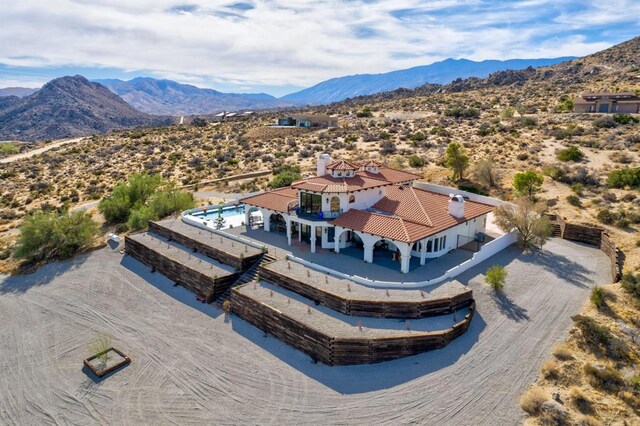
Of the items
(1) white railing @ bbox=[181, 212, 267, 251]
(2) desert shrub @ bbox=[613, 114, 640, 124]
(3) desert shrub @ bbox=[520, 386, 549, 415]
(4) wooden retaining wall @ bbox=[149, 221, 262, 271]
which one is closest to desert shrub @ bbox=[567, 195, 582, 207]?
(3) desert shrub @ bbox=[520, 386, 549, 415]

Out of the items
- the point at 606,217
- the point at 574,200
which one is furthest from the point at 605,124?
the point at 606,217

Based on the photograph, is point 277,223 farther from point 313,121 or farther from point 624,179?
point 313,121

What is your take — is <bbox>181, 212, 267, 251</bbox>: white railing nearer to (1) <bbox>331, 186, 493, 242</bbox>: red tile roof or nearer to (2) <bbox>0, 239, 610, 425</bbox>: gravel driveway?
(2) <bbox>0, 239, 610, 425</bbox>: gravel driveway

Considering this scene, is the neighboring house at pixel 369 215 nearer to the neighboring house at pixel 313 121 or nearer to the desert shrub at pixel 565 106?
the desert shrub at pixel 565 106

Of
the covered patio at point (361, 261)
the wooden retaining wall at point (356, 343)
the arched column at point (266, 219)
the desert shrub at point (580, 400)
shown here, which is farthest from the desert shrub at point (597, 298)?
the arched column at point (266, 219)

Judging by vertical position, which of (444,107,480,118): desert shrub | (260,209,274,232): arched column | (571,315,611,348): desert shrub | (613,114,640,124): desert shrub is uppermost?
(444,107,480,118): desert shrub
